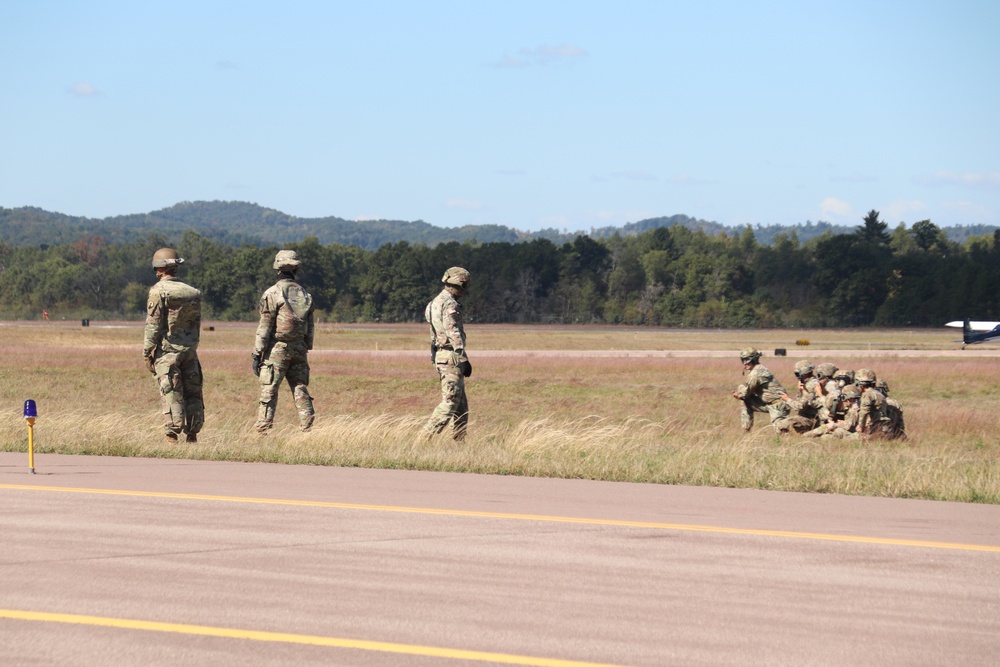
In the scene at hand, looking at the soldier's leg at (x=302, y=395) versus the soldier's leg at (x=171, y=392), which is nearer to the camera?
the soldier's leg at (x=171, y=392)

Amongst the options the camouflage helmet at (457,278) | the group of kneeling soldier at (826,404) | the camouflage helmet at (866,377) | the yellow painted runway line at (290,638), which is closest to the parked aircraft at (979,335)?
the group of kneeling soldier at (826,404)

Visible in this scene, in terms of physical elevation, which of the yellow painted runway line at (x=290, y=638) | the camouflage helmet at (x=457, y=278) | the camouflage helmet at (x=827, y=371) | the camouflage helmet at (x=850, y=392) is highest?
the camouflage helmet at (x=457, y=278)

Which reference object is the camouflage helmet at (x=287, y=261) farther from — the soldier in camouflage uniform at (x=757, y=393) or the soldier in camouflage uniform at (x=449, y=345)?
the soldier in camouflage uniform at (x=757, y=393)

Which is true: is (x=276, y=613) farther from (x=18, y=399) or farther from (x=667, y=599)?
(x=18, y=399)

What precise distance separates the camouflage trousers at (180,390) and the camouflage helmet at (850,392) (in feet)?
29.8

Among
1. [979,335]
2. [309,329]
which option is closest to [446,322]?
[309,329]

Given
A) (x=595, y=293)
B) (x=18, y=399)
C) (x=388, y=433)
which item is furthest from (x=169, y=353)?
(x=595, y=293)

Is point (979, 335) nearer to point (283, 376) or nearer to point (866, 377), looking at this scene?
point (866, 377)

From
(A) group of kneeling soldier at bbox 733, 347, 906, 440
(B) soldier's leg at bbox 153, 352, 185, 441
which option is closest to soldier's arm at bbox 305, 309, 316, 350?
(B) soldier's leg at bbox 153, 352, 185, 441

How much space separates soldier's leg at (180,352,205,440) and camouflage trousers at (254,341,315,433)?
0.79 metres

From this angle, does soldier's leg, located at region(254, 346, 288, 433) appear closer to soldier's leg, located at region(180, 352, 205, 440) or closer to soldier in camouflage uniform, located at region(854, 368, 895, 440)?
soldier's leg, located at region(180, 352, 205, 440)

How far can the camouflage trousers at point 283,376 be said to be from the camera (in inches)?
565

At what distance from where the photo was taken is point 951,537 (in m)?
8.45

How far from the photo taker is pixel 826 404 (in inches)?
679
